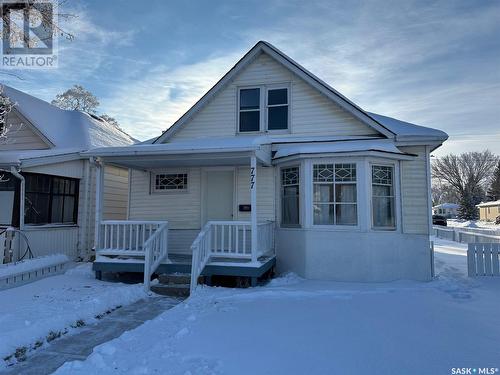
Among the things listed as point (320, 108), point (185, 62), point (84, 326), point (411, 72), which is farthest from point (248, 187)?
point (411, 72)

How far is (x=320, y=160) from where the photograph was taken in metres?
9.01

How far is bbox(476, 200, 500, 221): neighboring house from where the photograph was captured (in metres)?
48.8

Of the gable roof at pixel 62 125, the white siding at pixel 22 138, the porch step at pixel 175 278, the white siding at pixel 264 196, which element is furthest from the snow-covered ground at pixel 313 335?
the white siding at pixel 22 138

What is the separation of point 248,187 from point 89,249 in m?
6.22

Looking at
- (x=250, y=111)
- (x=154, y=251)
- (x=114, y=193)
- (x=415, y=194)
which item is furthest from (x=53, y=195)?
(x=415, y=194)

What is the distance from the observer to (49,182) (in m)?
11.5

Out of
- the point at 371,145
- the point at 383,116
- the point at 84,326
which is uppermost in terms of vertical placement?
the point at 383,116

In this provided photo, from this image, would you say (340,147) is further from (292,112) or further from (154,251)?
(154,251)

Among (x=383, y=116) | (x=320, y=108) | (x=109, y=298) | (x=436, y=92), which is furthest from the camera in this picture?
(x=436, y=92)

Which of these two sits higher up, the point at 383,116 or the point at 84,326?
the point at 383,116

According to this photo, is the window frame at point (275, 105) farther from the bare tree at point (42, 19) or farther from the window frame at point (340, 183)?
the bare tree at point (42, 19)

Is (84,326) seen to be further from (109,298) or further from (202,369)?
(202,369)

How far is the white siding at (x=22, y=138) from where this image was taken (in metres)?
12.5

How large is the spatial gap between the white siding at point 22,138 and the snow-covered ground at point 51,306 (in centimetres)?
554
